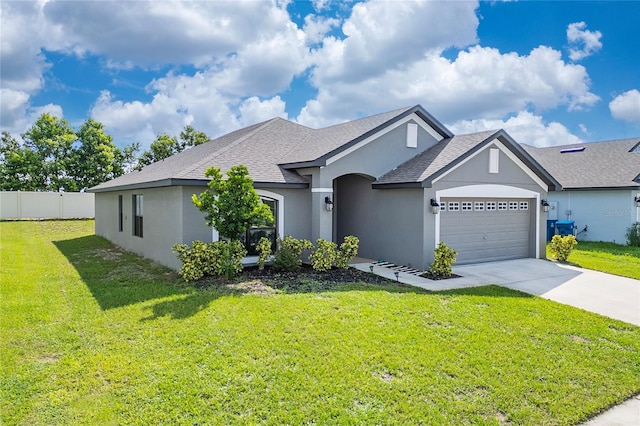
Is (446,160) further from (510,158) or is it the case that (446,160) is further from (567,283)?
(567,283)

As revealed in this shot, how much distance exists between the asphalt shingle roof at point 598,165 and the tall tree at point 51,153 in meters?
37.0

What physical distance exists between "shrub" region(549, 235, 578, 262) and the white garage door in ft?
2.97

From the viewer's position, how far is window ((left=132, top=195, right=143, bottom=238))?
15.0 metres

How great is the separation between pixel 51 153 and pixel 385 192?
34.8m

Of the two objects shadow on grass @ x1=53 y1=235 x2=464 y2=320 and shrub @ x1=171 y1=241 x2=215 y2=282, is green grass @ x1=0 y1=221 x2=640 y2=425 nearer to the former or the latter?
shadow on grass @ x1=53 y1=235 x2=464 y2=320

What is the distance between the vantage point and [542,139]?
1209 inches

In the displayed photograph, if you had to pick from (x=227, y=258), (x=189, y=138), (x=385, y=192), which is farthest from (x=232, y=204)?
(x=189, y=138)

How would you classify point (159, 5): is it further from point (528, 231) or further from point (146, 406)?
point (528, 231)

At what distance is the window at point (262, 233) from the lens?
1204cm

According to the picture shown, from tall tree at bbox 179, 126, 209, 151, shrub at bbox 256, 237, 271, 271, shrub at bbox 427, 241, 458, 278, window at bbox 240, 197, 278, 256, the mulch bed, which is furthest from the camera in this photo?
tall tree at bbox 179, 126, 209, 151

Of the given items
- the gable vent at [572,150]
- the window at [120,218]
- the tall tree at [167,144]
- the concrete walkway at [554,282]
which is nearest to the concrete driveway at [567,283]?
the concrete walkway at [554,282]

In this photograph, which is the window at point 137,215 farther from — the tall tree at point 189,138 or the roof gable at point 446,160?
the tall tree at point 189,138

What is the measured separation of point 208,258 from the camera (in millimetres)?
10328

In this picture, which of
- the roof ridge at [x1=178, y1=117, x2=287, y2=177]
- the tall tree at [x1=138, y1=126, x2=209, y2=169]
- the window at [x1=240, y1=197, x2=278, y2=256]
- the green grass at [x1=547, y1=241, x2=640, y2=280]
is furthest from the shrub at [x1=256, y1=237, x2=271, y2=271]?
the tall tree at [x1=138, y1=126, x2=209, y2=169]
